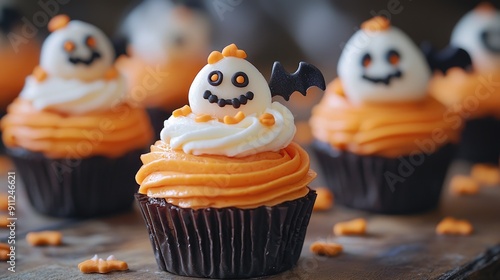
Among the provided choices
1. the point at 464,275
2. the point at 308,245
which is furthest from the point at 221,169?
the point at 464,275

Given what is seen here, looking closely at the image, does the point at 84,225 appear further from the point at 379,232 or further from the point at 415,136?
the point at 415,136

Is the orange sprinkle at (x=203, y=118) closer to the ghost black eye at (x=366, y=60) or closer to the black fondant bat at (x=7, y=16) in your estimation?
the ghost black eye at (x=366, y=60)

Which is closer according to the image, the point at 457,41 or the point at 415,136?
the point at 415,136

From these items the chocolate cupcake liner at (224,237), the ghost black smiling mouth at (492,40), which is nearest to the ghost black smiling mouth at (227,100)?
the chocolate cupcake liner at (224,237)

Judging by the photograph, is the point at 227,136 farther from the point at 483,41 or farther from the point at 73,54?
the point at 483,41

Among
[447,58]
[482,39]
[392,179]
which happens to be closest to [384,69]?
[447,58]
